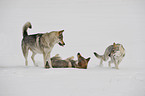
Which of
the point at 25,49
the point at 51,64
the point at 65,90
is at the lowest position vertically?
the point at 65,90

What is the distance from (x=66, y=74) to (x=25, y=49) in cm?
210

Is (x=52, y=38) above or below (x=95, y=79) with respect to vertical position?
above

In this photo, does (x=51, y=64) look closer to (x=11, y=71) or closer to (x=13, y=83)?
(x=11, y=71)

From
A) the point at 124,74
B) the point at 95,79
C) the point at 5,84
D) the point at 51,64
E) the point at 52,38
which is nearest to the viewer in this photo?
the point at 5,84

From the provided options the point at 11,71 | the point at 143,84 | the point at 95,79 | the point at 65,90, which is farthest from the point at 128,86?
the point at 11,71

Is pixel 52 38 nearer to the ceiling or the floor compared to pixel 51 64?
nearer to the ceiling

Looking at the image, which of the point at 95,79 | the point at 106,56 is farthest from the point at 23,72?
the point at 106,56

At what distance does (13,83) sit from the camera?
4492 millimetres

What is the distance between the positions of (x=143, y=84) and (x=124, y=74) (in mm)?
868

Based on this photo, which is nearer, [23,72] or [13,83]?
[13,83]

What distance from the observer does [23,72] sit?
540cm

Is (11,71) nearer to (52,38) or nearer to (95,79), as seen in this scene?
(52,38)

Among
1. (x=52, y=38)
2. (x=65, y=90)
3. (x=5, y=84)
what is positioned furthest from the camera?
(x=52, y=38)

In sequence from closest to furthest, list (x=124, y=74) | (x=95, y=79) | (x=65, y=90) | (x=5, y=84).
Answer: (x=65, y=90) → (x=5, y=84) → (x=95, y=79) → (x=124, y=74)
